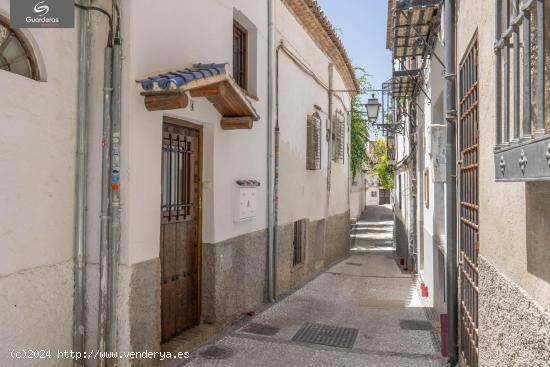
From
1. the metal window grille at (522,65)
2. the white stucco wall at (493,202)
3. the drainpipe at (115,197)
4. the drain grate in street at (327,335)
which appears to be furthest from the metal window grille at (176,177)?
the metal window grille at (522,65)

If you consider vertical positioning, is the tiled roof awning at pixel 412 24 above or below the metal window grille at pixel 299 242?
above

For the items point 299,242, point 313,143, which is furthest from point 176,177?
point 313,143

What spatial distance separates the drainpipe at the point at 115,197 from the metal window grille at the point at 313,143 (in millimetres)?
7318

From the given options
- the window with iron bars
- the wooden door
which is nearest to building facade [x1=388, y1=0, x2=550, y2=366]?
the wooden door

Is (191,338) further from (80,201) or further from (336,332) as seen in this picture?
(80,201)

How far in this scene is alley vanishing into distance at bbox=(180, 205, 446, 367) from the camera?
203 inches

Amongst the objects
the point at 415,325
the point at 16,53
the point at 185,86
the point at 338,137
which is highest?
the point at 338,137

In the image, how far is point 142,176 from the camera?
14.8 ft

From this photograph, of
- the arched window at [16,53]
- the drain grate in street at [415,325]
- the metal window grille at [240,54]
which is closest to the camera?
the arched window at [16,53]

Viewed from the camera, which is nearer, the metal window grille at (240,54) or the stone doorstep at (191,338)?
the stone doorstep at (191,338)

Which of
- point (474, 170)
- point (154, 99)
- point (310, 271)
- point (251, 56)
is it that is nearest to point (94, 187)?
point (154, 99)

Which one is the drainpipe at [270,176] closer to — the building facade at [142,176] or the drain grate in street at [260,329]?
the building facade at [142,176]

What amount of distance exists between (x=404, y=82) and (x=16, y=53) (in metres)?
8.30

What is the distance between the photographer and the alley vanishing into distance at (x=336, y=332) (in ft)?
17.0
